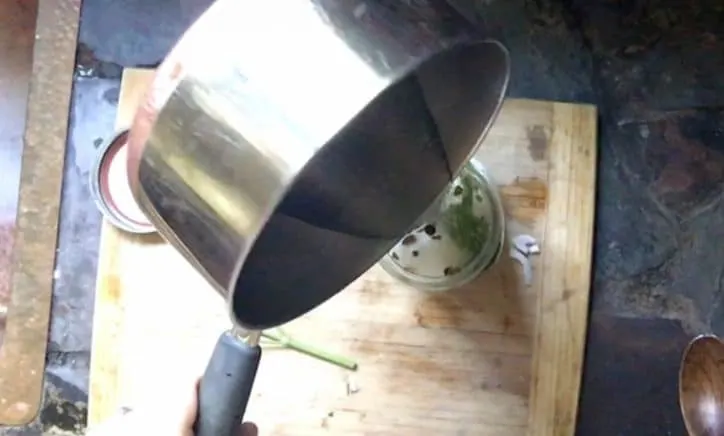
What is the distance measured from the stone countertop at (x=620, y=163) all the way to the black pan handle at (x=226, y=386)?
226 millimetres

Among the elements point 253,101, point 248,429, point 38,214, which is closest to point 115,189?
point 38,214

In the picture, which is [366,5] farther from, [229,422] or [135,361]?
[135,361]

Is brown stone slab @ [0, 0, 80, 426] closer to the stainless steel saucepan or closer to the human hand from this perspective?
Result: the human hand

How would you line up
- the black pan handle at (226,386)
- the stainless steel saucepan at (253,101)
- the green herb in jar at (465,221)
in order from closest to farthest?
the stainless steel saucepan at (253,101)
the black pan handle at (226,386)
the green herb in jar at (465,221)

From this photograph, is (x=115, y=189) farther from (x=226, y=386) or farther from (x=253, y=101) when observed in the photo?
(x=253, y=101)

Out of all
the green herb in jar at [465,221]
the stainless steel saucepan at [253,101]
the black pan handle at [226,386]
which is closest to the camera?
the stainless steel saucepan at [253,101]

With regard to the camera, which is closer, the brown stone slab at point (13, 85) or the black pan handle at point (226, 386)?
the black pan handle at point (226, 386)

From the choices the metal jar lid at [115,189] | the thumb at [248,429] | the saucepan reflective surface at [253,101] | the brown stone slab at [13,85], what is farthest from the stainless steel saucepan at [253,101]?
the brown stone slab at [13,85]

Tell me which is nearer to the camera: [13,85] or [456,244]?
[456,244]

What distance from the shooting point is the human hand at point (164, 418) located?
729 millimetres

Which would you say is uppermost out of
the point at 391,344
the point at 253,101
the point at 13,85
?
the point at 253,101

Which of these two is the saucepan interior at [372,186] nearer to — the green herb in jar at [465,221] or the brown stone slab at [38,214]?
the green herb in jar at [465,221]

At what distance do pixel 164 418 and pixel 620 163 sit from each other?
47 centimetres

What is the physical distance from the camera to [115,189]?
92 centimetres
